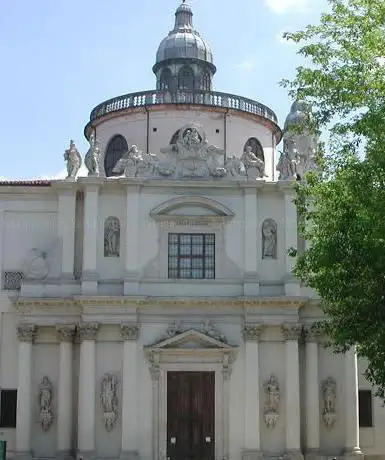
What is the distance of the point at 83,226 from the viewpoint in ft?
115

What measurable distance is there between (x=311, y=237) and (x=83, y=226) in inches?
511

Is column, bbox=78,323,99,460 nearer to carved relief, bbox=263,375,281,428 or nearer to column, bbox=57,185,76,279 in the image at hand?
column, bbox=57,185,76,279

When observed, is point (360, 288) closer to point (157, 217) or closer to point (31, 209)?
point (157, 217)

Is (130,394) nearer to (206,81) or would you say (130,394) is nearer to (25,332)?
(25,332)

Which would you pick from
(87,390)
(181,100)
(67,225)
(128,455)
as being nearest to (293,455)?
(128,455)

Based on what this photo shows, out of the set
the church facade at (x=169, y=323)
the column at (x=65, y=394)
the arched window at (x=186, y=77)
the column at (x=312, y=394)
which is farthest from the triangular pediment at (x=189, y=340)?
the arched window at (x=186, y=77)

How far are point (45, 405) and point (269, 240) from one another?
1012 cm

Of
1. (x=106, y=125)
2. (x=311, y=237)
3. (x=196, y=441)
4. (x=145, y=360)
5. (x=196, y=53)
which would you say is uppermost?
(x=196, y=53)

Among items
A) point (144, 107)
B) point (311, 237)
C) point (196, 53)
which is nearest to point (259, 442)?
point (311, 237)

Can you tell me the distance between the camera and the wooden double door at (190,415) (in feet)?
111

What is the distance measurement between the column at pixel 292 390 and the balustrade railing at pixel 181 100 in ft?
36.7

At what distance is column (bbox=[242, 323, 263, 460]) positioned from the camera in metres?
33.4

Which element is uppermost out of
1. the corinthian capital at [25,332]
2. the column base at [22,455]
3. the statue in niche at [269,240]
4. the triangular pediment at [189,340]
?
the statue in niche at [269,240]

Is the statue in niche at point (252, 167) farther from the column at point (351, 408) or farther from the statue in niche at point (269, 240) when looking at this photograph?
the column at point (351, 408)
